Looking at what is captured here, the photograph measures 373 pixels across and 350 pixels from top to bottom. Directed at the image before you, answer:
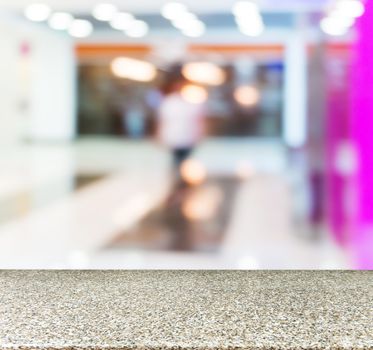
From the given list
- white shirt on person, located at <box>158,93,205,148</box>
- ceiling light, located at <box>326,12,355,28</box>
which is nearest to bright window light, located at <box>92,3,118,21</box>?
white shirt on person, located at <box>158,93,205,148</box>

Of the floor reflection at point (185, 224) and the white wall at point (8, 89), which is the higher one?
the white wall at point (8, 89)

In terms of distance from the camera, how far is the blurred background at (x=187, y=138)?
23.3 ft

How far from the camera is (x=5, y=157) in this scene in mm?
20516

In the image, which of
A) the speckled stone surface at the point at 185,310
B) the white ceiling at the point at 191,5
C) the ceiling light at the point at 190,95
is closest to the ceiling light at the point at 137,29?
the ceiling light at the point at 190,95

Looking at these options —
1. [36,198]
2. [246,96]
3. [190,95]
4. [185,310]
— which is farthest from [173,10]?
[246,96]

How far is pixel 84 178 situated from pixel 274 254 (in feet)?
30.4

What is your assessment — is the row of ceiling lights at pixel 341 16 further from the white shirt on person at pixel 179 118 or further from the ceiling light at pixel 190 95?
the ceiling light at pixel 190 95

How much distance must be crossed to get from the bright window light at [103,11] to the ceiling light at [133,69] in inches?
153

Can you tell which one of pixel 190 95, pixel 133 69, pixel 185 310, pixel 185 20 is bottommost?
pixel 185 310

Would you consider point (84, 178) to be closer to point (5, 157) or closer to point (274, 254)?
point (5, 157)

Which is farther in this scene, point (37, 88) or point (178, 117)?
point (37, 88)

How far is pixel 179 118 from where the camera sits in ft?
47.7

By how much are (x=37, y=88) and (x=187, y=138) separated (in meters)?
8.73

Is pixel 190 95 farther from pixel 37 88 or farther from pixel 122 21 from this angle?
pixel 37 88
